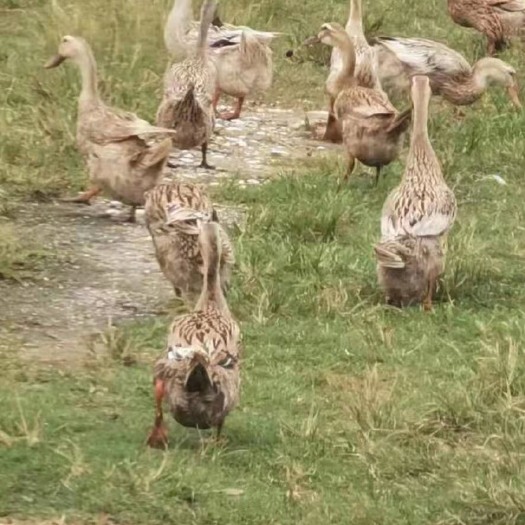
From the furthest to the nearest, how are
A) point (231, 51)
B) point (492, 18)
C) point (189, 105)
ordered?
point (492, 18), point (231, 51), point (189, 105)

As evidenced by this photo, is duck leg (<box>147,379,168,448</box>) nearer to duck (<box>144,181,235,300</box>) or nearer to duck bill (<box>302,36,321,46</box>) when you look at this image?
duck (<box>144,181,235,300</box>)

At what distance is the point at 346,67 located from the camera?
12648mm

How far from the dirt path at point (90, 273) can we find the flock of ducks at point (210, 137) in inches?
7.8

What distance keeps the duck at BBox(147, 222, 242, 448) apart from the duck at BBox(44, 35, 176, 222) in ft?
10.0

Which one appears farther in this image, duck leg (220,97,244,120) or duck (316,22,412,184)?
duck leg (220,97,244,120)

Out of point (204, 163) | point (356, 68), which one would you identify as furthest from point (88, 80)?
point (356, 68)

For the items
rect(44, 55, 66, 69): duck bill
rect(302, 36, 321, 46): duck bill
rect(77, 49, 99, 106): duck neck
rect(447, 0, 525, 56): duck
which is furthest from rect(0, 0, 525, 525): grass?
Answer: rect(447, 0, 525, 56): duck

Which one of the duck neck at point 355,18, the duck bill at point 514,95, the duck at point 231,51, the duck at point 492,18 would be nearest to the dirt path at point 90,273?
the duck at point 231,51

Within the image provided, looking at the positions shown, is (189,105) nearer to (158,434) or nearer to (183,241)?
(183,241)

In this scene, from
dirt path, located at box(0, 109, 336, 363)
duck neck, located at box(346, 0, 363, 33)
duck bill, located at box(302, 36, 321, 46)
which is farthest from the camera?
duck bill, located at box(302, 36, 321, 46)

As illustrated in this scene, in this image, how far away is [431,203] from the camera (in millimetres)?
9320

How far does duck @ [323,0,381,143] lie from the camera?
41.7 ft

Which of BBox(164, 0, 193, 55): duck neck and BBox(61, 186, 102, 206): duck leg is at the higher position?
BBox(164, 0, 193, 55): duck neck

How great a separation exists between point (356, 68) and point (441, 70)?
74cm
